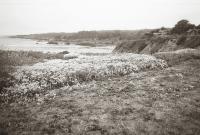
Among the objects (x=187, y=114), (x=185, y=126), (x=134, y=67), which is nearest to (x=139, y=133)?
(x=185, y=126)

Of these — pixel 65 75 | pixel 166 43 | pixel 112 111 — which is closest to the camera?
pixel 112 111

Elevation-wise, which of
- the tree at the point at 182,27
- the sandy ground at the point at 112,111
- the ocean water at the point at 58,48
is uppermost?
the tree at the point at 182,27

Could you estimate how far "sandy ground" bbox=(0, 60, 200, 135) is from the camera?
8.63m

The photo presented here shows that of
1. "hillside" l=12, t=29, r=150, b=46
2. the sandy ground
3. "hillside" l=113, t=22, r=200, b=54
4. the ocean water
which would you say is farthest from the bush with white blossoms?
"hillside" l=12, t=29, r=150, b=46

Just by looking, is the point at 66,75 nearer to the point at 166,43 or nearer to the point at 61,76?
the point at 61,76

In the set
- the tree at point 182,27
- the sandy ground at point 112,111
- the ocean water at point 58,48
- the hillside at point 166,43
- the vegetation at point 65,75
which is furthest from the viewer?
the ocean water at point 58,48

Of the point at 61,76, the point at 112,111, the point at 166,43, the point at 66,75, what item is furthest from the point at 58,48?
the point at 112,111

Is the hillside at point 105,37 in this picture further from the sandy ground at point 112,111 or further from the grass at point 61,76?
the sandy ground at point 112,111

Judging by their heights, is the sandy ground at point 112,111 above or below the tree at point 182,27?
below

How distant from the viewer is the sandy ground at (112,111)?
863cm

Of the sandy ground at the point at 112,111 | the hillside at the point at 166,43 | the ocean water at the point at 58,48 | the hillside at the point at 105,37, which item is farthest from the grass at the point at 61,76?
the hillside at the point at 105,37

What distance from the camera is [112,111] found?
34.2ft

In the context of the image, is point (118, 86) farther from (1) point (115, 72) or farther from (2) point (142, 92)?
(1) point (115, 72)

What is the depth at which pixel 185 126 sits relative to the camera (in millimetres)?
8703
